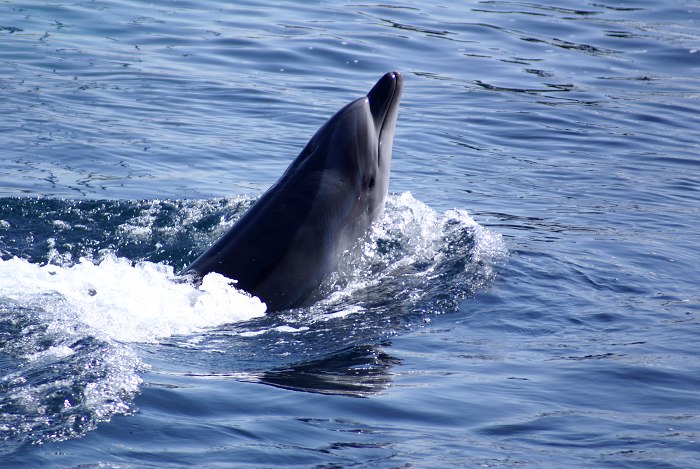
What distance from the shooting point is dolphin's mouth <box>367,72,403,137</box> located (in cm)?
1035

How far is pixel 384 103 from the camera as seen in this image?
10414 mm

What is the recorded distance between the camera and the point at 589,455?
647 cm

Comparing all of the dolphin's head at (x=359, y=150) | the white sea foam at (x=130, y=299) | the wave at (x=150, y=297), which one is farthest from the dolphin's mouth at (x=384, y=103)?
the white sea foam at (x=130, y=299)

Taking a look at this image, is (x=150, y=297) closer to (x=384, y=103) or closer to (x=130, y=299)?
(x=130, y=299)

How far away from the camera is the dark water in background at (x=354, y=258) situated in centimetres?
655

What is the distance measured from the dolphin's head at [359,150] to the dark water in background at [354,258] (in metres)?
0.48

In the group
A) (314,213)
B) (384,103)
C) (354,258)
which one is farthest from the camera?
(384,103)

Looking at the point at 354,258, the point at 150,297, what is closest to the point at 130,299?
the point at 150,297

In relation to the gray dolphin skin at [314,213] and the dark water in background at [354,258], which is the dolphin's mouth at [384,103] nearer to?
the gray dolphin skin at [314,213]

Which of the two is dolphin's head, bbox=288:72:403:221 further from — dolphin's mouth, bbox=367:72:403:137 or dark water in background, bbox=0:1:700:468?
dark water in background, bbox=0:1:700:468

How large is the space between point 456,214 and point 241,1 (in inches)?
671

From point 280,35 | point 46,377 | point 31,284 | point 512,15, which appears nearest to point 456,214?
point 31,284

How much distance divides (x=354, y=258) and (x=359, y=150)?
983 millimetres

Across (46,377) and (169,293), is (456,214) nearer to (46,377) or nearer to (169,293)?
(169,293)
